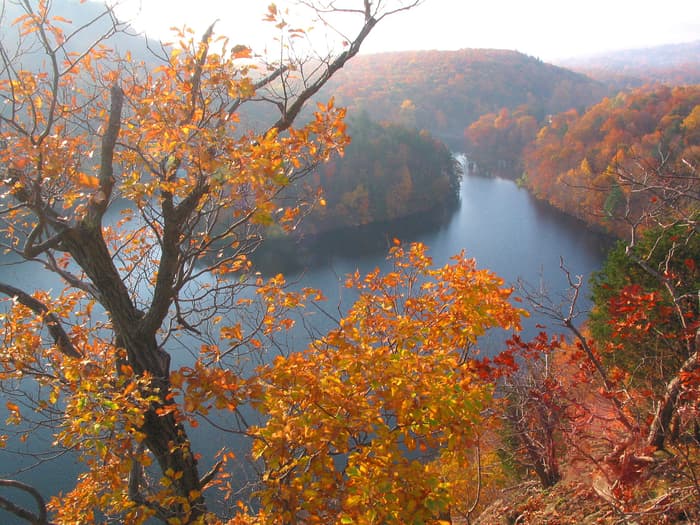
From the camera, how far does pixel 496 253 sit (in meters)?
22.5

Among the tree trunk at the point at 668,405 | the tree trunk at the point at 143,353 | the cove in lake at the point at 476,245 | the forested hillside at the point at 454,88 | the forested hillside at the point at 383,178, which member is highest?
the forested hillside at the point at 454,88

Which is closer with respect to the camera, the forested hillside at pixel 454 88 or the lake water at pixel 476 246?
the lake water at pixel 476 246

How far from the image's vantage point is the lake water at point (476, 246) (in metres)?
19.6

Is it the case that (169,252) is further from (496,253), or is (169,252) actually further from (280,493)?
(496,253)

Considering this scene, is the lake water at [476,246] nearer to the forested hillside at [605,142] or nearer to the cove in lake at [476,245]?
the cove in lake at [476,245]

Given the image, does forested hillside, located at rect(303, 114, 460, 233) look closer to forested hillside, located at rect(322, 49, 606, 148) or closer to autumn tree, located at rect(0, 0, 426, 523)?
forested hillside, located at rect(322, 49, 606, 148)

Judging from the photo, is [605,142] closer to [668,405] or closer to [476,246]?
[476,246]

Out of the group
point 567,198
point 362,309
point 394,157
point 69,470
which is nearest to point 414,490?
point 362,309

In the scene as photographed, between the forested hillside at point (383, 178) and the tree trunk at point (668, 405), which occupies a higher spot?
the forested hillside at point (383, 178)

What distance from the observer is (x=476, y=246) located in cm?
2369

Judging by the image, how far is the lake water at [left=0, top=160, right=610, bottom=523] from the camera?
19.6 meters

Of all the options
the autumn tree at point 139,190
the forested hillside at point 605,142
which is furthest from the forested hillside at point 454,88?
the autumn tree at point 139,190

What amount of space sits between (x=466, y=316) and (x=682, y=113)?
3673 cm

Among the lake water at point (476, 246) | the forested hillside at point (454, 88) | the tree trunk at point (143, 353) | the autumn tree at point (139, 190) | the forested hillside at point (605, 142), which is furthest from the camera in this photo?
the forested hillside at point (454, 88)
